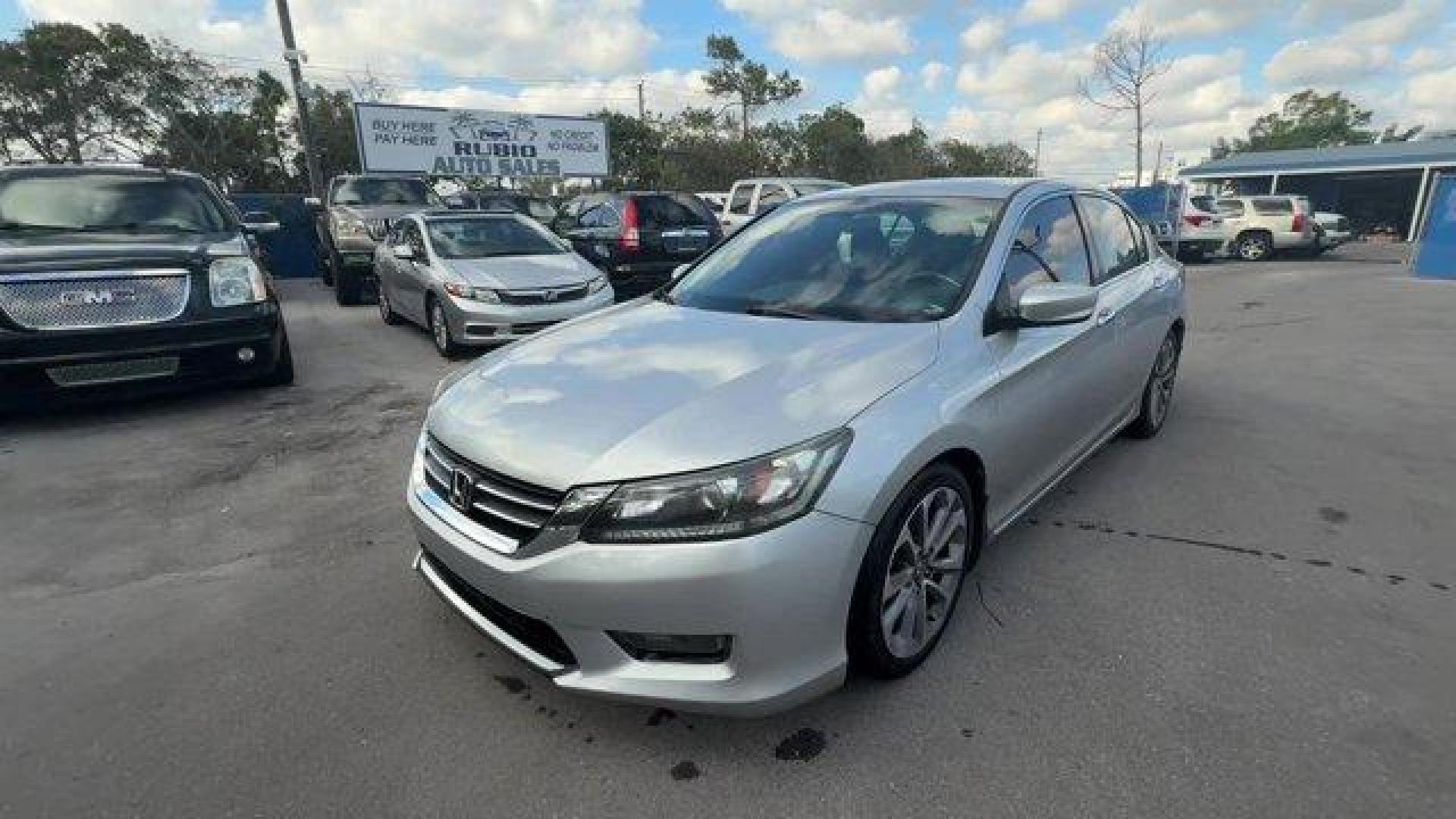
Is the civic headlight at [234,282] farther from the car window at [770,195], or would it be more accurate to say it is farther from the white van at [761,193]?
the car window at [770,195]

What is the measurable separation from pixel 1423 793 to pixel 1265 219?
2233cm

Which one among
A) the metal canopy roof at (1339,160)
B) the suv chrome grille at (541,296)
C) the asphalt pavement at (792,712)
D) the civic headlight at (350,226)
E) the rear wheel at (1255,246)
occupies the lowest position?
the rear wheel at (1255,246)

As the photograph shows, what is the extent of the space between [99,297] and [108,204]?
156 cm

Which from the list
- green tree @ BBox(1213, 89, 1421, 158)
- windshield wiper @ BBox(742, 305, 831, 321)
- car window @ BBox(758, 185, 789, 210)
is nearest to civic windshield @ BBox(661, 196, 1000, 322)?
windshield wiper @ BBox(742, 305, 831, 321)

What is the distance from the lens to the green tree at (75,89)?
2914cm

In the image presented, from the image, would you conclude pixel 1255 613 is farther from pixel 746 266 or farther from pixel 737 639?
pixel 746 266

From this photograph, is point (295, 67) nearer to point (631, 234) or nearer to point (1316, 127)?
point (631, 234)

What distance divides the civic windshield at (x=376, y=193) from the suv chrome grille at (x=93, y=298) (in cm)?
771

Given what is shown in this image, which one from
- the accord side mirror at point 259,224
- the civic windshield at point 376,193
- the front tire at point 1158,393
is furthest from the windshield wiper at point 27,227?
the front tire at point 1158,393

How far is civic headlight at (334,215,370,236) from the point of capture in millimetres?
11188

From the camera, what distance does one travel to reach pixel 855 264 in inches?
127

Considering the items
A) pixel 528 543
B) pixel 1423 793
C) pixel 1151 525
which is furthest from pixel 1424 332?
pixel 528 543

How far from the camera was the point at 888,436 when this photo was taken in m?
2.23

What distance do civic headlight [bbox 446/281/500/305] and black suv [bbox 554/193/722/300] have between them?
11.5ft
